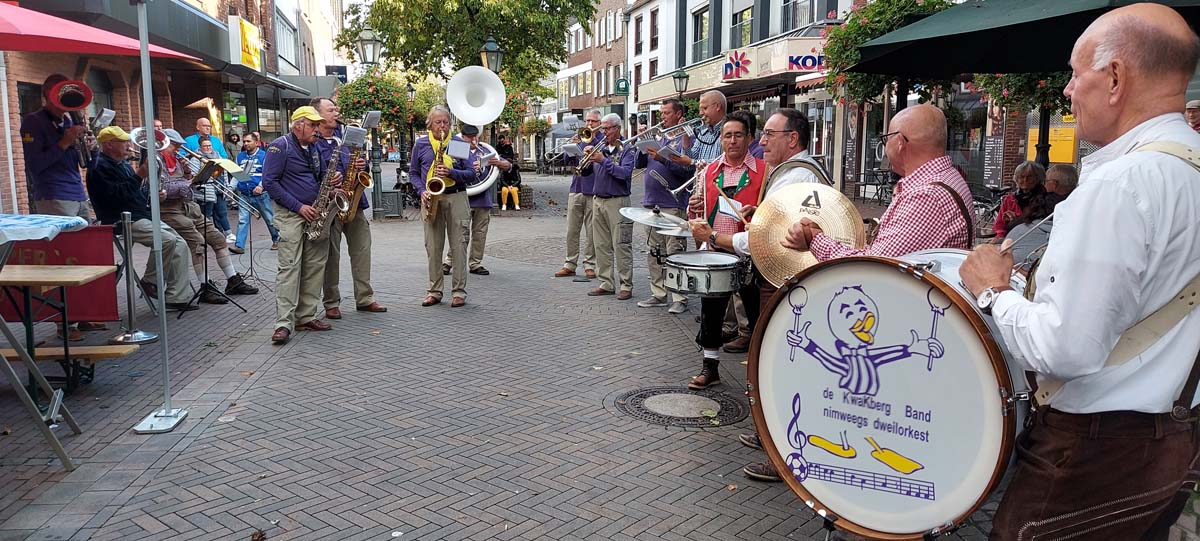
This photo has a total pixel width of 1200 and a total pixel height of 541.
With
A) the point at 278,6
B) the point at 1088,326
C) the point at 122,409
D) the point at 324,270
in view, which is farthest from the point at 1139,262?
the point at 278,6

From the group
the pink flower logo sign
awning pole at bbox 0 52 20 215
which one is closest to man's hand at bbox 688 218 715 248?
awning pole at bbox 0 52 20 215

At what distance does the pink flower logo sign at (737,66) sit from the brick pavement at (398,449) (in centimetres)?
1656

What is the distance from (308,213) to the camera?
6.91 meters

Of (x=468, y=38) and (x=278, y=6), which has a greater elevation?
(x=278, y=6)

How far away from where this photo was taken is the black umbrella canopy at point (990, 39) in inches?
183

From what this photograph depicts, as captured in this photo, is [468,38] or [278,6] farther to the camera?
[278,6]

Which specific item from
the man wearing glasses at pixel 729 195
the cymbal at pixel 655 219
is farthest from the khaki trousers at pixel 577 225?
the cymbal at pixel 655 219

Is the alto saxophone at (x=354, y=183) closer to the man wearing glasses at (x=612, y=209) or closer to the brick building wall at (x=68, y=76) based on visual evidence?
the man wearing glasses at (x=612, y=209)

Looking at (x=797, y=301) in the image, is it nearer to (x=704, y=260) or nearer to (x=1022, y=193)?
(x=704, y=260)

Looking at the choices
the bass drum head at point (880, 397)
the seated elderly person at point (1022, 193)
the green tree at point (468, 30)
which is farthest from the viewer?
the green tree at point (468, 30)

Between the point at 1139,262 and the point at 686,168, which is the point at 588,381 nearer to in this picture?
the point at 686,168

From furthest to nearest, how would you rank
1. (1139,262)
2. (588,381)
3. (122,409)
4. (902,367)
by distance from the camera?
(588,381) < (122,409) < (902,367) < (1139,262)

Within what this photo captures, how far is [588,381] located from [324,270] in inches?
119

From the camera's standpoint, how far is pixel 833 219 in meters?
3.72
